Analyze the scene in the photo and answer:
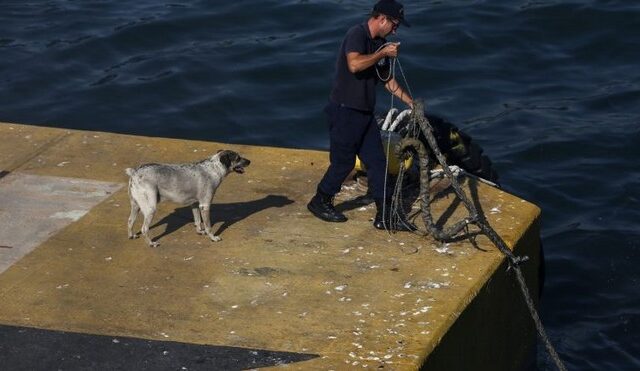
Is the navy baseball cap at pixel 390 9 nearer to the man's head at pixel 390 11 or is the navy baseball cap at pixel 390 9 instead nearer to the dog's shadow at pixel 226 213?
the man's head at pixel 390 11

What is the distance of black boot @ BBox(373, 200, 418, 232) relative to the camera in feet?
33.2

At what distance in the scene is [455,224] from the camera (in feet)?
32.8

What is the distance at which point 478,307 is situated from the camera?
9.20 meters

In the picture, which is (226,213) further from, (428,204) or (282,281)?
(428,204)

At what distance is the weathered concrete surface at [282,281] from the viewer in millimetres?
8523

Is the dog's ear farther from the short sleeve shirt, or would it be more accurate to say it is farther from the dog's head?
the short sleeve shirt

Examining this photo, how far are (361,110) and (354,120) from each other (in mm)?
107

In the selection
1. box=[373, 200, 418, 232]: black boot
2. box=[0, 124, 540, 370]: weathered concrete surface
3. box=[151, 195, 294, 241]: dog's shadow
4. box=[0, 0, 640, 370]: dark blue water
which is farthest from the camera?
box=[0, 0, 640, 370]: dark blue water

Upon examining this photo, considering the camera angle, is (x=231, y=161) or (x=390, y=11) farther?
(x=231, y=161)

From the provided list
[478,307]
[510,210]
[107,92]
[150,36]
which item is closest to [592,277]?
[510,210]

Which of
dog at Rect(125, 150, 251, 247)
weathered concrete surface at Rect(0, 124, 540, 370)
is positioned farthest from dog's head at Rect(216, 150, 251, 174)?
weathered concrete surface at Rect(0, 124, 540, 370)

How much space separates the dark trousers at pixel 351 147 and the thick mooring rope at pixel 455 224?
232 mm

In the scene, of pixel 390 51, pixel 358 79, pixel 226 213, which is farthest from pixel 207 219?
pixel 390 51

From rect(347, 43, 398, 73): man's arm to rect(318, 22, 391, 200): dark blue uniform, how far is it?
0.07m
